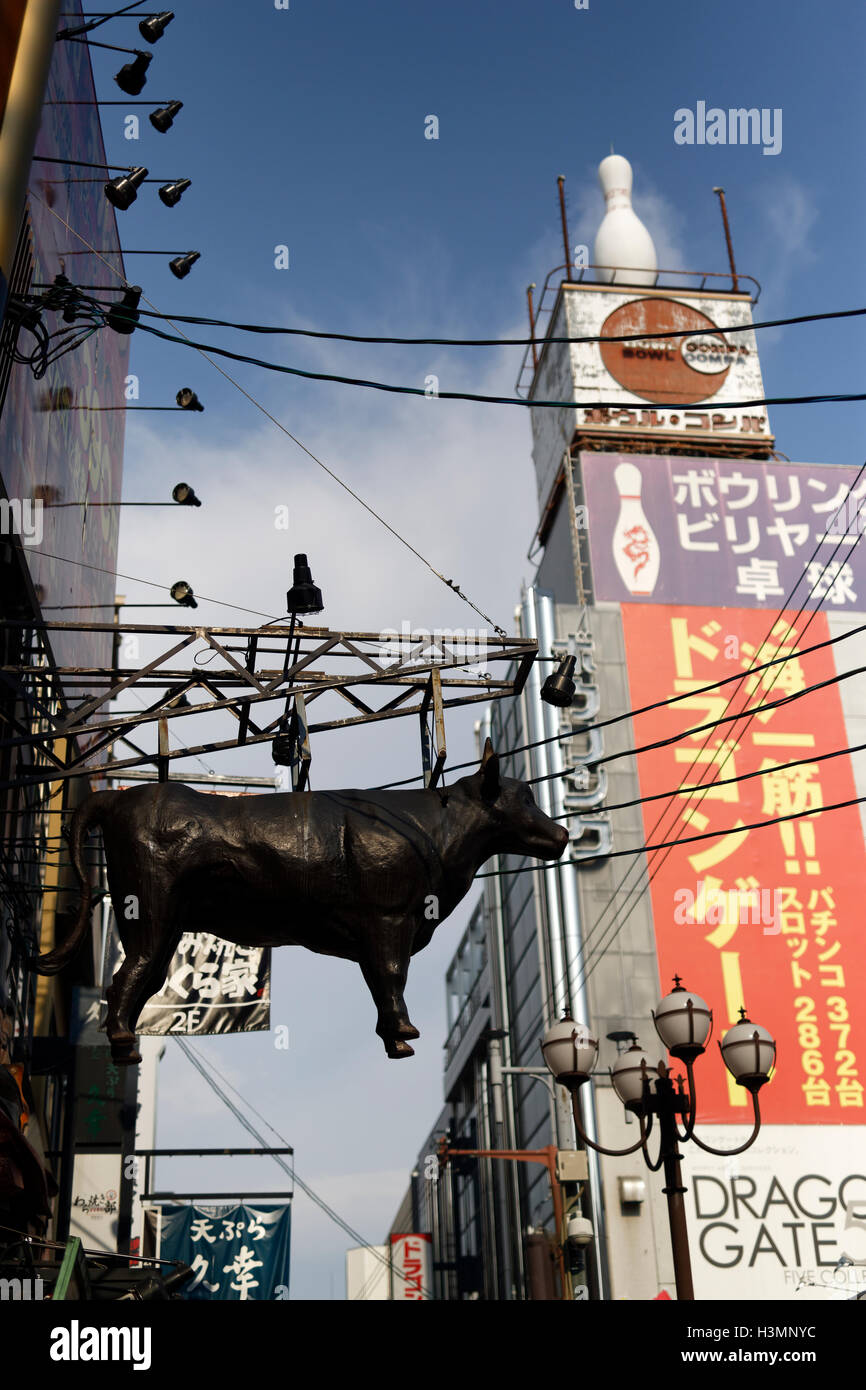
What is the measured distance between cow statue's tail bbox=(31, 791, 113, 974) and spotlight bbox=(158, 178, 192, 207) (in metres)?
7.76

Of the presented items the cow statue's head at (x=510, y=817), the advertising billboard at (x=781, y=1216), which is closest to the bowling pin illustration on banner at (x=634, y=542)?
the advertising billboard at (x=781, y=1216)

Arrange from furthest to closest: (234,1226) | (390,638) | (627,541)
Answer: (627,541) < (234,1226) < (390,638)

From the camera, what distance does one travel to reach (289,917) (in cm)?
766

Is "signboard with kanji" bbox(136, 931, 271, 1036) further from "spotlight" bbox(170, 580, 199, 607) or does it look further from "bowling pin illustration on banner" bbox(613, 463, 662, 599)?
"bowling pin illustration on banner" bbox(613, 463, 662, 599)

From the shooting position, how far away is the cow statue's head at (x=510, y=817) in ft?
27.3

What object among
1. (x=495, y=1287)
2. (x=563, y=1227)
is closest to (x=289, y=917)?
(x=563, y=1227)

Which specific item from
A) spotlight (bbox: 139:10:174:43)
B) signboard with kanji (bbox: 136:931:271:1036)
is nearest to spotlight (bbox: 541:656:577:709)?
spotlight (bbox: 139:10:174:43)

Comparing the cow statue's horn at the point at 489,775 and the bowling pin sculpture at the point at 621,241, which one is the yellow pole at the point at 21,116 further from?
the bowling pin sculpture at the point at 621,241

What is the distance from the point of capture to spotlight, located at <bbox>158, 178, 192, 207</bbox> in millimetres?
13773

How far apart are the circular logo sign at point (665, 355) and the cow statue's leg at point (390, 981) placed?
3785cm

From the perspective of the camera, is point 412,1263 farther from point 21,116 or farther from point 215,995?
point 21,116

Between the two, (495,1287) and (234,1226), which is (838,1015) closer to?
(495,1287)
